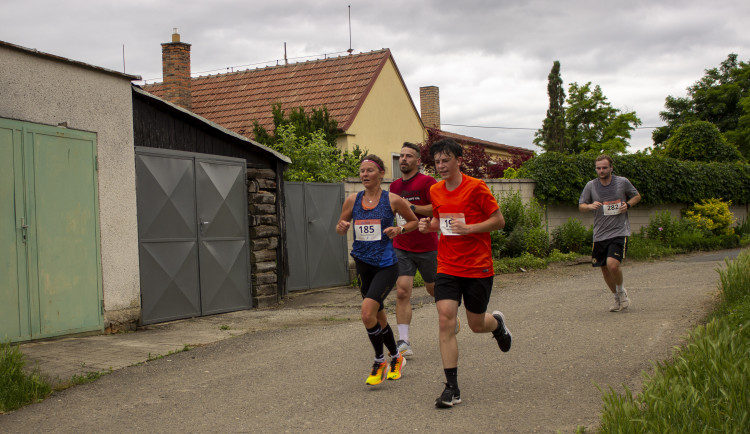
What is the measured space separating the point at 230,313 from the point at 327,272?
124 inches

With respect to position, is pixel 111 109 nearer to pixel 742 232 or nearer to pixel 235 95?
pixel 235 95

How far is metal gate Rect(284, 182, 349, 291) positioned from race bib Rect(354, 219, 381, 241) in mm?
7073

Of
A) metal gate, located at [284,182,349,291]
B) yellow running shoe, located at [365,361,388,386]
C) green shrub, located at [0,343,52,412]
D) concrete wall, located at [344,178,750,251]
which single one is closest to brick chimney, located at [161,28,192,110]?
concrete wall, located at [344,178,750,251]

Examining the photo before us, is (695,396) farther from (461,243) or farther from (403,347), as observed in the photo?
(403,347)

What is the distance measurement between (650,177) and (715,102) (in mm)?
38335

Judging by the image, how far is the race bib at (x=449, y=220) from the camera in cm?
554

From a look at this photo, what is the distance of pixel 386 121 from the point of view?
82.8ft

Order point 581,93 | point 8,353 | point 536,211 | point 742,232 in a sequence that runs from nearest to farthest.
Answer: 1. point 8,353
2. point 536,211
3. point 742,232
4. point 581,93

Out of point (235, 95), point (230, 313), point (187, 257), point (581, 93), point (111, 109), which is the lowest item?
point (230, 313)

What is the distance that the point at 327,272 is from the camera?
14.3m

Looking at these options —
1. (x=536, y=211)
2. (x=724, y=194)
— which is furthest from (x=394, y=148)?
(x=724, y=194)

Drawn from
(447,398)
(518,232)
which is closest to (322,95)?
(518,232)

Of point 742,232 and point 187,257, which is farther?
point 742,232

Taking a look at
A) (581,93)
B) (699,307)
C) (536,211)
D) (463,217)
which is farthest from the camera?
(581,93)
